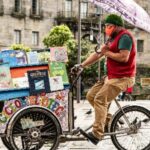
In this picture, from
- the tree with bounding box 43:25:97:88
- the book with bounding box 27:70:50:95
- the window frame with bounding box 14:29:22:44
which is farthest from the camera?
the window frame with bounding box 14:29:22:44

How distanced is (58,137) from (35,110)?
46 centimetres

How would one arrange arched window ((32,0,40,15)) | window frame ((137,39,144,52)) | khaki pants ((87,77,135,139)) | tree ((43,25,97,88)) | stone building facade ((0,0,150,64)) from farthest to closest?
window frame ((137,39,144,52)) < arched window ((32,0,40,15)) < stone building facade ((0,0,150,64)) < tree ((43,25,97,88)) < khaki pants ((87,77,135,139))

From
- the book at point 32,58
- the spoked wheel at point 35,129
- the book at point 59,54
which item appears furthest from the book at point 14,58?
the spoked wheel at point 35,129

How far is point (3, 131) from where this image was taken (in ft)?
31.3

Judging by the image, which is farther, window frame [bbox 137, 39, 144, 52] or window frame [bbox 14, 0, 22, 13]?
window frame [bbox 137, 39, 144, 52]

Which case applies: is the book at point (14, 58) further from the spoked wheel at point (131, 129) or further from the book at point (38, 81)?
the spoked wheel at point (131, 129)

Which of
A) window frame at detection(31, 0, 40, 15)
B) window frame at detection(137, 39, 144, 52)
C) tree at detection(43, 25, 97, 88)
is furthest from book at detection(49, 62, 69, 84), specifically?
window frame at detection(137, 39, 144, 52)

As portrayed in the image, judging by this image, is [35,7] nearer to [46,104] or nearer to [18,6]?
[18,6]

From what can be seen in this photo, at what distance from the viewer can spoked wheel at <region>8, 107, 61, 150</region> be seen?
9.45 m

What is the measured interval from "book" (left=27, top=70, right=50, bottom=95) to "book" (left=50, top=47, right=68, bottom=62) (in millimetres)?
215

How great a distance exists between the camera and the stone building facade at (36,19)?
65562 millimetres

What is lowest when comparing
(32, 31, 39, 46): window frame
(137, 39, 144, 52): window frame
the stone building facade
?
(137, 39, 144, 52): window frame

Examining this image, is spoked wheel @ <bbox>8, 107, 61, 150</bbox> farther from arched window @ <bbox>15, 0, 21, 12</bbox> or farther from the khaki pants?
arched window @ <bbox>15, 0, 21, 12</bbox>

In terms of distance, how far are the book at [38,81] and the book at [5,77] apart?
0.87ft
